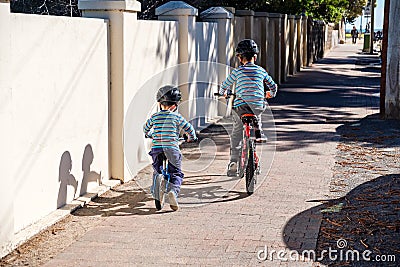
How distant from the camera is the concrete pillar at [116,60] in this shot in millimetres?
8156

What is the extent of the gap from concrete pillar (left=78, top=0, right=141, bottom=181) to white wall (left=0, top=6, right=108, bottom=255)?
17 cm

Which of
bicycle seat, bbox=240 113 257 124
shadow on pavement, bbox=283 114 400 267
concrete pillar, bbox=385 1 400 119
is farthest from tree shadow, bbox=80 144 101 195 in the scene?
concrete pillar, bbox=385 1 400 119

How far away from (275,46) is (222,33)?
7246 millimetres

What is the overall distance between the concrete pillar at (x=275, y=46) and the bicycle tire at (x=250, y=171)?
12.4 metres

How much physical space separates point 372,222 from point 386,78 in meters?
7.59

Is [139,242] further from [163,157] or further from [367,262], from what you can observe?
[367,262]

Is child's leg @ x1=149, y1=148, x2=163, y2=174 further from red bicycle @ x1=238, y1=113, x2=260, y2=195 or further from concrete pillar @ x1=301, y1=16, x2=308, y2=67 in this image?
concrete pillar @ x1=301, y1=16, x2=308, y2=67

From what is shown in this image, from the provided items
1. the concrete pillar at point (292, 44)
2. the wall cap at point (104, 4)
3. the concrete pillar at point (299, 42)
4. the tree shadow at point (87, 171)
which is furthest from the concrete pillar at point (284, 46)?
the tree shadow at point (87, 171)

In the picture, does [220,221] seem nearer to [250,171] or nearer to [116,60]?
[250,171]

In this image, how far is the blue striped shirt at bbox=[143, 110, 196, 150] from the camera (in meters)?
7.22

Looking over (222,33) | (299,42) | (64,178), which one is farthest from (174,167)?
(299,42)

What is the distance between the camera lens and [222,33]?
14570mm

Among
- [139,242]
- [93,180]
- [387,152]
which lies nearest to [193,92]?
[387,152]

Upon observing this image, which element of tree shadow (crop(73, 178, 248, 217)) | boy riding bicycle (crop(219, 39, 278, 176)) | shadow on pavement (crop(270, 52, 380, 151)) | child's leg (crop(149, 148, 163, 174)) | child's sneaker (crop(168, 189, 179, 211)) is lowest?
shadow on pavement (crop(270, 52, 380, 151))
